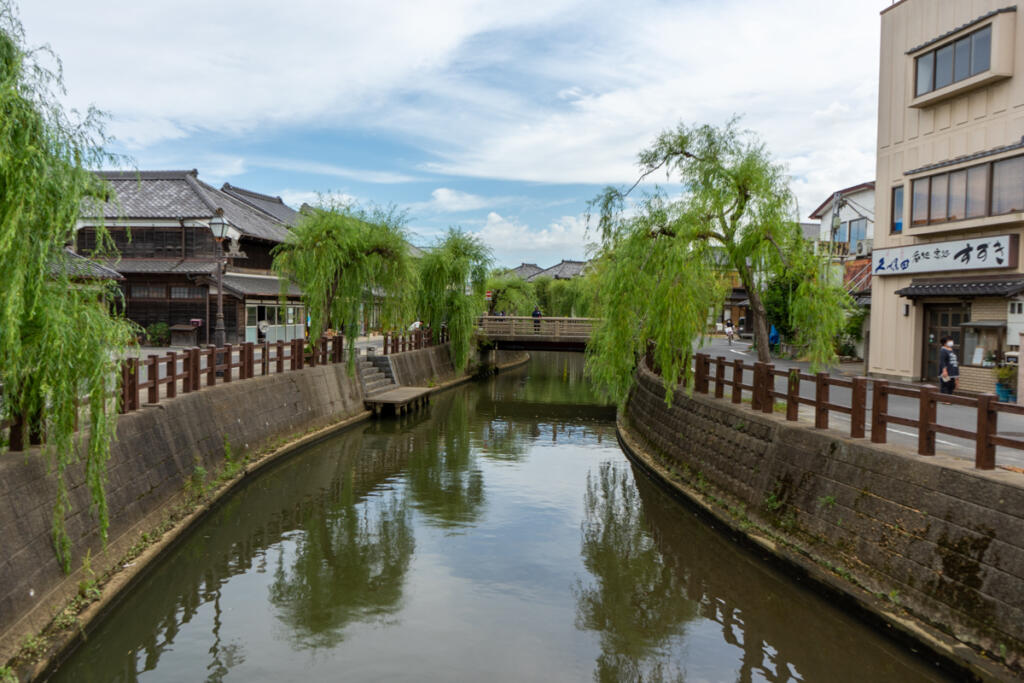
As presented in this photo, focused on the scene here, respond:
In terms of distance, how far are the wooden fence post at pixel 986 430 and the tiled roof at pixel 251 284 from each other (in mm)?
26130

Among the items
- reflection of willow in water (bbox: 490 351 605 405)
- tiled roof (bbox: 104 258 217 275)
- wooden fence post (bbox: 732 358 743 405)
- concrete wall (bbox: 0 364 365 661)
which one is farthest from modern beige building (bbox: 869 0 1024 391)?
tiled roof (bbox: 104 258 217 275)

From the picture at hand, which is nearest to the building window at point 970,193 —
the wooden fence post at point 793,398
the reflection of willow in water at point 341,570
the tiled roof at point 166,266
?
the wooden fence post at point 793,398

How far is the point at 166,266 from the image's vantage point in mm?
31844

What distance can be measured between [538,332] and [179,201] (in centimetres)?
1767

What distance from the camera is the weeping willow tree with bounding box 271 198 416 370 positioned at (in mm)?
20766

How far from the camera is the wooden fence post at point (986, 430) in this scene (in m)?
7.58

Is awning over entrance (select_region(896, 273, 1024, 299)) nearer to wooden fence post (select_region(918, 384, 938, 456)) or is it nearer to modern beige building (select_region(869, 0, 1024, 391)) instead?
modern beige building (select_region(869, 0, 1024, 391))

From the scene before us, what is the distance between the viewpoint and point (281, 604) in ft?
30.5

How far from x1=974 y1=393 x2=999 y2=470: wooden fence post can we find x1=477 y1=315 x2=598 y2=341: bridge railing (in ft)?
90.9

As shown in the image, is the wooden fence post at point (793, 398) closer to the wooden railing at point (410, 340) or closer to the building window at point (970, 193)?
the building window at point (970, 193)

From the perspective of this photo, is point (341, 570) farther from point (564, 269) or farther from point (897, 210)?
point (564, 269)

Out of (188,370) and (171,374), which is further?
(188,370)

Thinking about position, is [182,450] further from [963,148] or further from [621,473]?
[963,148]

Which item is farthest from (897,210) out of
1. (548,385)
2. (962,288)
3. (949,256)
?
(548,385)
